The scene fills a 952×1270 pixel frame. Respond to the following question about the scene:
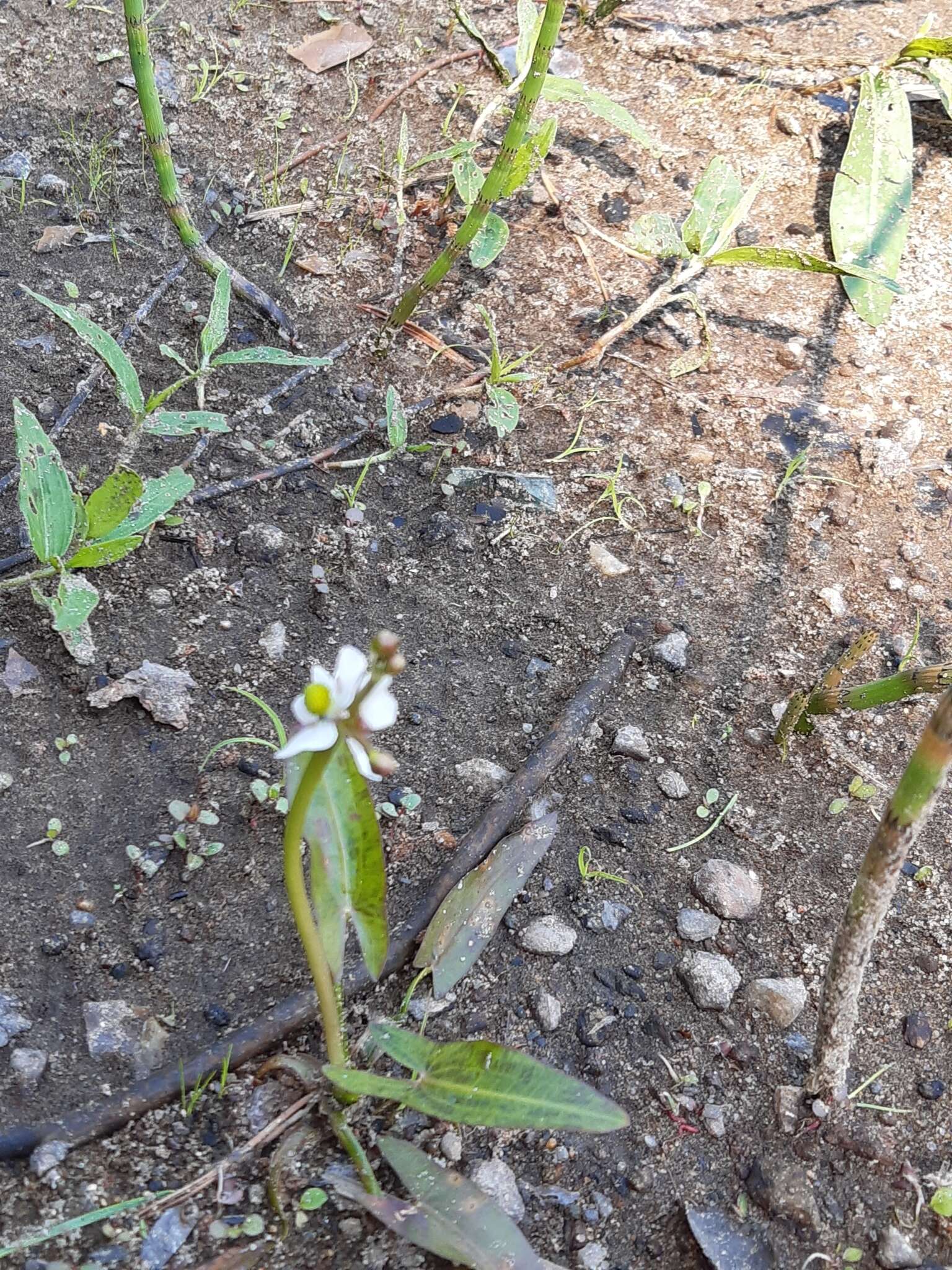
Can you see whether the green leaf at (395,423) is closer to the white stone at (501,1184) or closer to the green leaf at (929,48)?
the white stone at (501,1184)

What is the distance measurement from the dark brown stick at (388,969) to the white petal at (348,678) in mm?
573

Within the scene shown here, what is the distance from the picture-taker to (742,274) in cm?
240

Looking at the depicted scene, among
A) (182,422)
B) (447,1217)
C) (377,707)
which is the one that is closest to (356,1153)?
(447,1217)

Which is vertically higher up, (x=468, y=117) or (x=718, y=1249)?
(x=468, y=117)

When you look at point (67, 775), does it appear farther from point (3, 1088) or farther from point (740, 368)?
point (740, 368)

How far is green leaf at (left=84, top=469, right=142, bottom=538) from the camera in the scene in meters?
1.51

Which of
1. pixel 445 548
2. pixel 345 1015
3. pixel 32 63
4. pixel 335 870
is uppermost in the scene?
pixel 32 63

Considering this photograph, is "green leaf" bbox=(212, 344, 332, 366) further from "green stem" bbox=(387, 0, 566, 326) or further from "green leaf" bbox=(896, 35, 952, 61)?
"green leaf" bbox=(896, 35, 952, 61)

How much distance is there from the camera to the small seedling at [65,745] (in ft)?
5.03

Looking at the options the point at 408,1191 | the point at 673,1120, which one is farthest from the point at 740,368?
the point at 408,1191

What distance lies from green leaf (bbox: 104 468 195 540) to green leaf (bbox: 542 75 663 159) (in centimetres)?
110

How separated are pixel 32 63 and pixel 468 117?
3.56 feet

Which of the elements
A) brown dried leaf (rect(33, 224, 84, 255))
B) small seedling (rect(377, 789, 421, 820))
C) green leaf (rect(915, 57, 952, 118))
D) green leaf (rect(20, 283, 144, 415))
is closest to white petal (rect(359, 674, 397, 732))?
small seedling (rect(377, 789, 421, 820))

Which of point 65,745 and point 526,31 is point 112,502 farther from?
point 526,31
